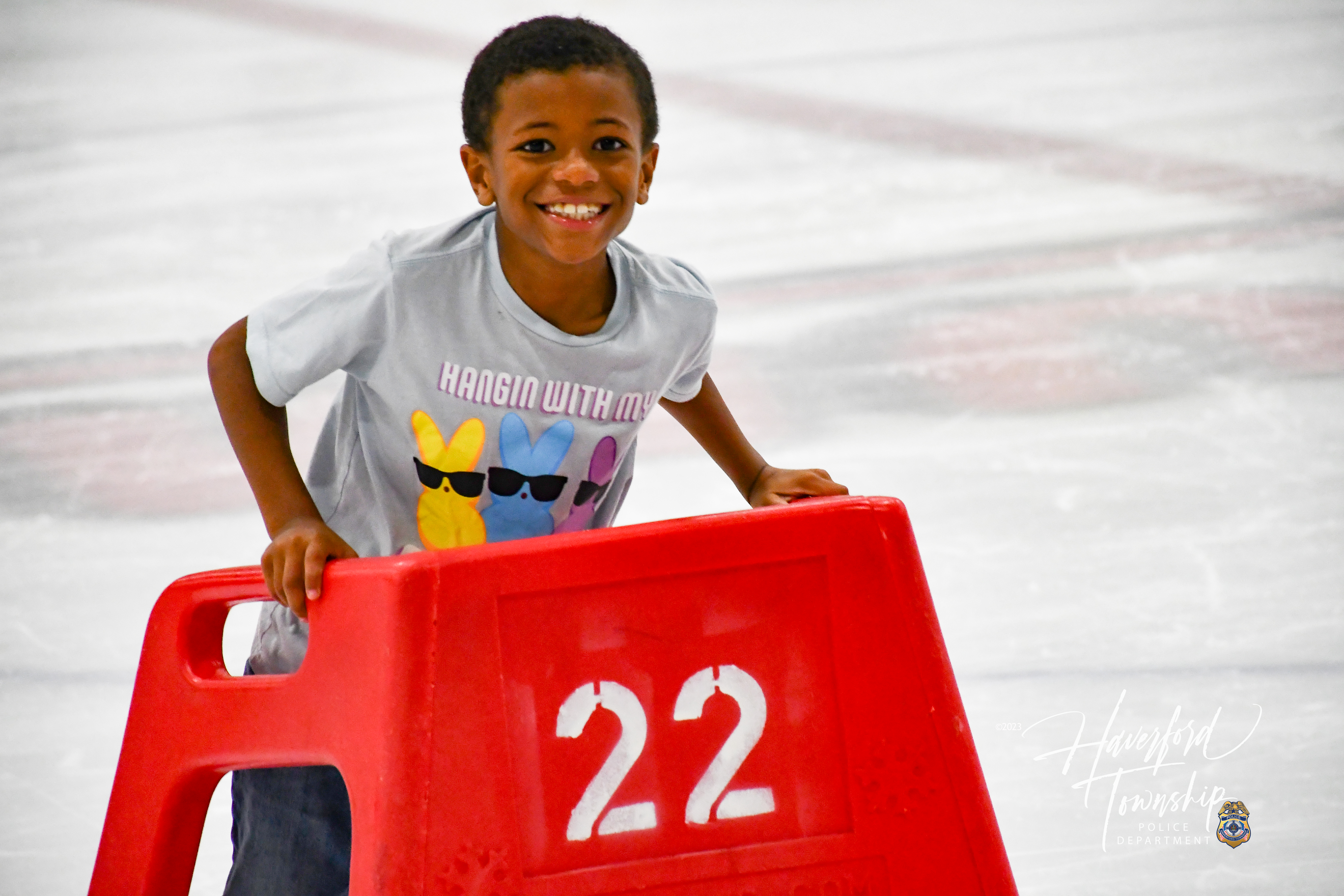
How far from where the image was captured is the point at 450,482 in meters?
1.21

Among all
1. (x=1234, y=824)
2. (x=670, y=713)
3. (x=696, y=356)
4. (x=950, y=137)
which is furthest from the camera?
(x=950, y=137)

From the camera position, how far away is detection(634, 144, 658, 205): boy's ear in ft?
3.99

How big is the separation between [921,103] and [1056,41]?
1.96ft

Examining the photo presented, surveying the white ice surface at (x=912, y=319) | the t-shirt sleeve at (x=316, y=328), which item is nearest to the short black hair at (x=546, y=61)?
the t-shirt sleeve at (x=316, y=328)

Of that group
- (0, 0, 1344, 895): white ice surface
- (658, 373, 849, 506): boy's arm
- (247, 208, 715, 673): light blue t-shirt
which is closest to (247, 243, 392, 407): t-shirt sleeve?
(247, 208, 715, 673): light blue t-shirt

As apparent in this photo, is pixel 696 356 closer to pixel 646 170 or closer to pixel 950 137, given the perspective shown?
pixel 646 170

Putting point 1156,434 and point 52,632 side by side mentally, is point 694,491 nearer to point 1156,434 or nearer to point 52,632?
point 1156,434

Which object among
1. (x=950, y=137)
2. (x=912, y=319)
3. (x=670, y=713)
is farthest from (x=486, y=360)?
(x=950, y=137)

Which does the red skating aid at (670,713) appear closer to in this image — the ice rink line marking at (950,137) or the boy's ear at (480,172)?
the boy's ear at (480,172)

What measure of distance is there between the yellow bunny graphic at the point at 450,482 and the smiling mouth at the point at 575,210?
190 mm

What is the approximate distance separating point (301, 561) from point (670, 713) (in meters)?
0.29

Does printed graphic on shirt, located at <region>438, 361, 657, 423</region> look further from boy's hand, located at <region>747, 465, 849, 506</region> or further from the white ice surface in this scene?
the white ice surface

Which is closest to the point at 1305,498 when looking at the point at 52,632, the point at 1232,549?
the point at 1232,549

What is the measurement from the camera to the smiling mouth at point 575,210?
1142mm
